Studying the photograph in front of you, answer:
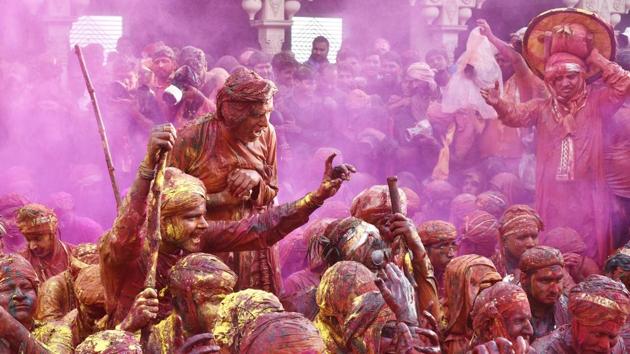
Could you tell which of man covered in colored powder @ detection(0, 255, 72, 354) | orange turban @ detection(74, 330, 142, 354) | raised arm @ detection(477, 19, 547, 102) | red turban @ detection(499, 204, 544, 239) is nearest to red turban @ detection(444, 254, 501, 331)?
red turban @ detection(499, 204, 544, 239)

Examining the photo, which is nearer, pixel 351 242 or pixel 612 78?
pixel 351 242

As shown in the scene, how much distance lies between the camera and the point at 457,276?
26.2 ft

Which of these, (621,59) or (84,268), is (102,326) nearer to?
(84,268)

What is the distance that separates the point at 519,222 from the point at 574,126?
→ 83.6 inches

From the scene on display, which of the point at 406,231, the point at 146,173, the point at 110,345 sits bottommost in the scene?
the point at 110,345

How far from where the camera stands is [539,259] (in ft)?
27.8

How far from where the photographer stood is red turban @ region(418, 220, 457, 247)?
29.1 feet

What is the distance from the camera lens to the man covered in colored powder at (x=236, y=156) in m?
8.10

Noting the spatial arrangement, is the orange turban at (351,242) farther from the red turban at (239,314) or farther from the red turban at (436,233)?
the red turban at (239,314)

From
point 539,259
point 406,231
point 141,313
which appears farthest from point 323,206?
point 141,313

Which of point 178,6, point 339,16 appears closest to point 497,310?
point 178,6

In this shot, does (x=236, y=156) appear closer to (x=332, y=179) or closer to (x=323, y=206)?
(x=332, y=179)

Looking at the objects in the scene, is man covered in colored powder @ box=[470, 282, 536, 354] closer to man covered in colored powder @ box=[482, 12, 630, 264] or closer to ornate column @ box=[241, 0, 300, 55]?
man covered in colored powder @ box=[482, 12, 630, 264]

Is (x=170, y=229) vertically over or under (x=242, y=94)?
under
